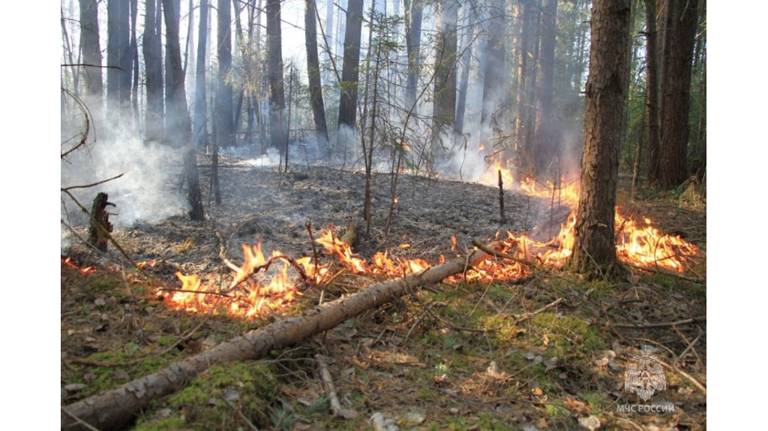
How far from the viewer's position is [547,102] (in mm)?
6574

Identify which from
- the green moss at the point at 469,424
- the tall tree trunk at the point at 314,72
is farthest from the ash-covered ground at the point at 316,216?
the green moss at the point at 469,424

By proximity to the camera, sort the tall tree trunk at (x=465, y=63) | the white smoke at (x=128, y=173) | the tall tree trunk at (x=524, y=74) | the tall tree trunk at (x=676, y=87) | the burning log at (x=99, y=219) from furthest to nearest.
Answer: the tall tree trunk at (x=524, y=74) < the tall tree trunk at (x=465, y=63) < the tall tree trunk at (x=676, y=87) < the burning log at (x=99, y=219) < the white smoke at (x=128, y=173)

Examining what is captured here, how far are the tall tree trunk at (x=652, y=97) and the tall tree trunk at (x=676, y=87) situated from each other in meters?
0.12

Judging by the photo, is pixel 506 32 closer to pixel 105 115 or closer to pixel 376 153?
pixel 376 153

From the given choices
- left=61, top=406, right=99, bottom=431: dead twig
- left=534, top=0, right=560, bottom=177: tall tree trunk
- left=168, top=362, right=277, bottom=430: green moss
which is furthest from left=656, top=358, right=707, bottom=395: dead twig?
left=534, top=0, right=560, bottom=177: tall tree trunk

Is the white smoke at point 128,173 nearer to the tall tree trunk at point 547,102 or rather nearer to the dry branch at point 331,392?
the dry branch at point 331,392

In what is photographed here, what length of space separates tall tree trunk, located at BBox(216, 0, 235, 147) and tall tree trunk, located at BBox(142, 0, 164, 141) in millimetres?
623

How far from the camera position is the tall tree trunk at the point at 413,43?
546cm

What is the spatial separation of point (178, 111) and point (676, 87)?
15.4 ft

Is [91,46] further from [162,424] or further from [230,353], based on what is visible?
[162,424]

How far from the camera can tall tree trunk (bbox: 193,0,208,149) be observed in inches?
176

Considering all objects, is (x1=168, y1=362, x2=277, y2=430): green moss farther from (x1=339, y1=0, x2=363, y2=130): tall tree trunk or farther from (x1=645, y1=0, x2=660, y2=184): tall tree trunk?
(x1=645, y1=0, x2=660, y2=184): tall tree trunk

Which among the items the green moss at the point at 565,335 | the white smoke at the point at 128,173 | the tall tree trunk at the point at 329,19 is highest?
the tall tree trunk at the point at 329,19

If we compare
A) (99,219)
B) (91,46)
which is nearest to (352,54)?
(91,46)
